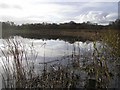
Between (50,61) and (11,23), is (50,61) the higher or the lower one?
the lower one

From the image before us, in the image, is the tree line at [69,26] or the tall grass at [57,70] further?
the tree line at [69,26]

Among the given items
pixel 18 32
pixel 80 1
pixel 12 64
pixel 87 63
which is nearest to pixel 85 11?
pixel 80 1

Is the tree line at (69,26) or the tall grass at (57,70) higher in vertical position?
the tree line at (69,26)

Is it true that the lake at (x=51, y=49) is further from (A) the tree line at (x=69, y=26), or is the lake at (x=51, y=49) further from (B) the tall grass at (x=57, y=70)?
(A) the tree line at (x=69, y=26)

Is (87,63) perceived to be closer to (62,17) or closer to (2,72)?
(62,17)

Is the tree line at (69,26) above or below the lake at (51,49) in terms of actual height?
above

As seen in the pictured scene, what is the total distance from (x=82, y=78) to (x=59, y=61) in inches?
11.4

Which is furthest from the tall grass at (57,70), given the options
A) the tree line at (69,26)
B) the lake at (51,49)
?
the tree line at (69,26)

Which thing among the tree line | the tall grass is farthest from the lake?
the tree line

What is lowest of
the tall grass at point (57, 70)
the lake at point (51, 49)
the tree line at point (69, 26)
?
the tall grass at point (57, 70)

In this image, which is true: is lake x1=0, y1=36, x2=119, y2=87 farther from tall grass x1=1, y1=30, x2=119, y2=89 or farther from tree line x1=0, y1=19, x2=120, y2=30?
tree line x1=0, y1=19, x2=120, y2=30

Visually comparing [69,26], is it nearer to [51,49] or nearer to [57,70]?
[51,49]

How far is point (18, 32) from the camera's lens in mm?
2211

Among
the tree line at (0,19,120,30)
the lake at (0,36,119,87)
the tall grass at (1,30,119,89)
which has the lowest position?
the tall grass at (1,30,119,89)
